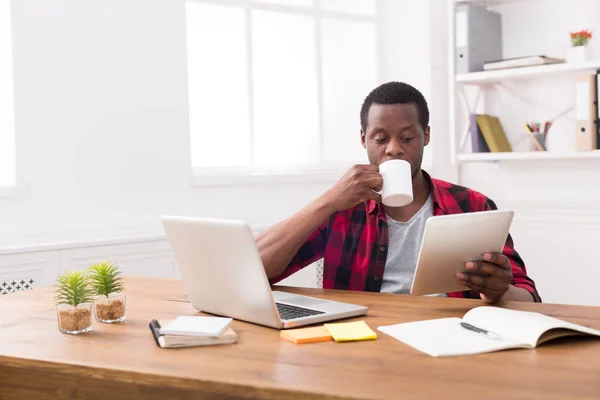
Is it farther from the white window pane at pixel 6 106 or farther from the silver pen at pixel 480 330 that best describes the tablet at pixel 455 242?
the white window pane at pixel 6 106

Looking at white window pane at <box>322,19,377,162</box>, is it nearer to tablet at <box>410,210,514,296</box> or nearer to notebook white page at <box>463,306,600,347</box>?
tablet at <box>410,210,514,296</box>

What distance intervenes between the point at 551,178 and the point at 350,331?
2.59m

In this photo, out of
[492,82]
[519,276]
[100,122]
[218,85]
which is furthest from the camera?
[492,82]

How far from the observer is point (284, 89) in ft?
12.6

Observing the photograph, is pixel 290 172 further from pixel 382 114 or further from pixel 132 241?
pixel 382 114

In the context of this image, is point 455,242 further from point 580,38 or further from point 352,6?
point 352,6

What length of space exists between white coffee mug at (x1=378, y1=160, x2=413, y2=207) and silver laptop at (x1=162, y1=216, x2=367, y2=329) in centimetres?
31

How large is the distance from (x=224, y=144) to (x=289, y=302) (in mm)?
2086

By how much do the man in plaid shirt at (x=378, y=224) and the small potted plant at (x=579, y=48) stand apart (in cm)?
156

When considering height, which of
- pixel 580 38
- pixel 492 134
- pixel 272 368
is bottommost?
pixel 272 368

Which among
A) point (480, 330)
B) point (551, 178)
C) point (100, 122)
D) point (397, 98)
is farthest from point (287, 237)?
point (551, 178)

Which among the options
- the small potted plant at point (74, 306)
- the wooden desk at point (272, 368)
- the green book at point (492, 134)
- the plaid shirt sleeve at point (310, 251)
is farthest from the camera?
the green book at point (492, 134)

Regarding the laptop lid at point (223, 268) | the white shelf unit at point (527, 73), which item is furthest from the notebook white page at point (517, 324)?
the white shelf unit at point (527, 73)

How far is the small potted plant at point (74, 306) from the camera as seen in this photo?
1.42 m
